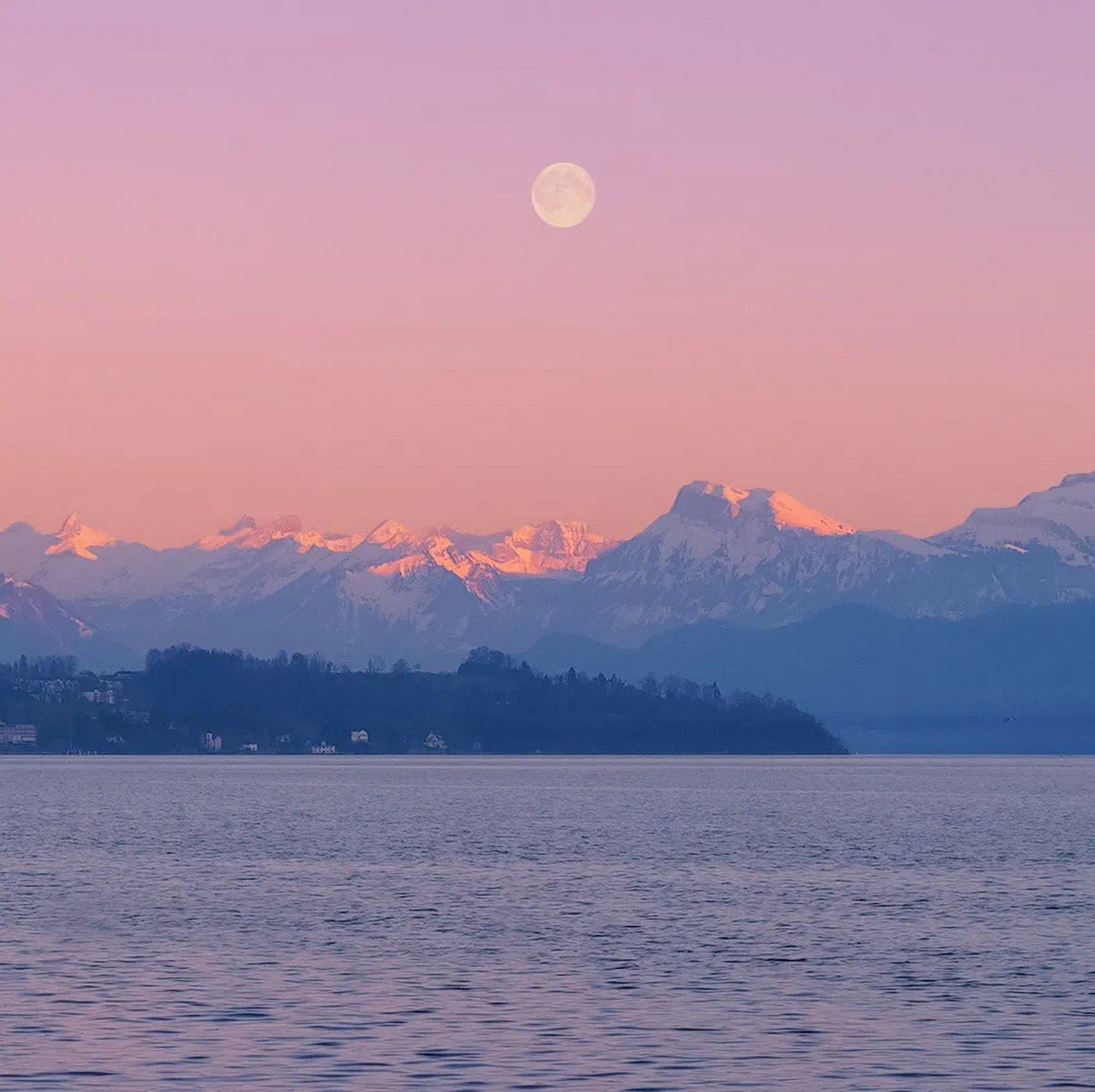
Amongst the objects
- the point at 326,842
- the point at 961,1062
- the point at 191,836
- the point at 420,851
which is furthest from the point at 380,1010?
the point at 191,836

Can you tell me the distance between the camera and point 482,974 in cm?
7581

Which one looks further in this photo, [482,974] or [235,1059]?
[482,974]

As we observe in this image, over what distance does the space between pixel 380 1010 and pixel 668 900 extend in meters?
40.7

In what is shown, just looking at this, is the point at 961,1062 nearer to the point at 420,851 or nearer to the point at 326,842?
the point at 420,851

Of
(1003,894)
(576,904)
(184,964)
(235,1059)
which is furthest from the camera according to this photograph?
(1003,894)

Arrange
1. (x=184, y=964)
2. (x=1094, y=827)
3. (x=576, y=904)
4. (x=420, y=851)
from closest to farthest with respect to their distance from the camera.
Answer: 1. (x=184, y=964)
2. (x=576, y=904)
3. (x=420, y=851)
4. (x=1094, y=827)

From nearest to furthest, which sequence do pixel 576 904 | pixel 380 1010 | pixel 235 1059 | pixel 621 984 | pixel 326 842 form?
pixel 235 1059 < pixel 380 1010 < pixel 621 984 < pixel 576 904 < pixel 326 842

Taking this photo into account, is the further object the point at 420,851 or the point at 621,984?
the point at 420,851

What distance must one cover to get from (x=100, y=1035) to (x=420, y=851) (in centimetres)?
8616

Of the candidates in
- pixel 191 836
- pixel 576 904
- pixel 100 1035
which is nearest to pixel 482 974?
pixel 100 1035

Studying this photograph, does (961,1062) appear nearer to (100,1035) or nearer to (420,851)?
(100,1035)

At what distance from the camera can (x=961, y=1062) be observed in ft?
191

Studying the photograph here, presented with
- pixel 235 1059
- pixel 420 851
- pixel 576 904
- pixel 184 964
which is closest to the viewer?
pixel 235 1059

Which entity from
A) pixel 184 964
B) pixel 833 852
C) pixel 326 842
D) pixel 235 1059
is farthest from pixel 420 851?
pixel 235 1059
